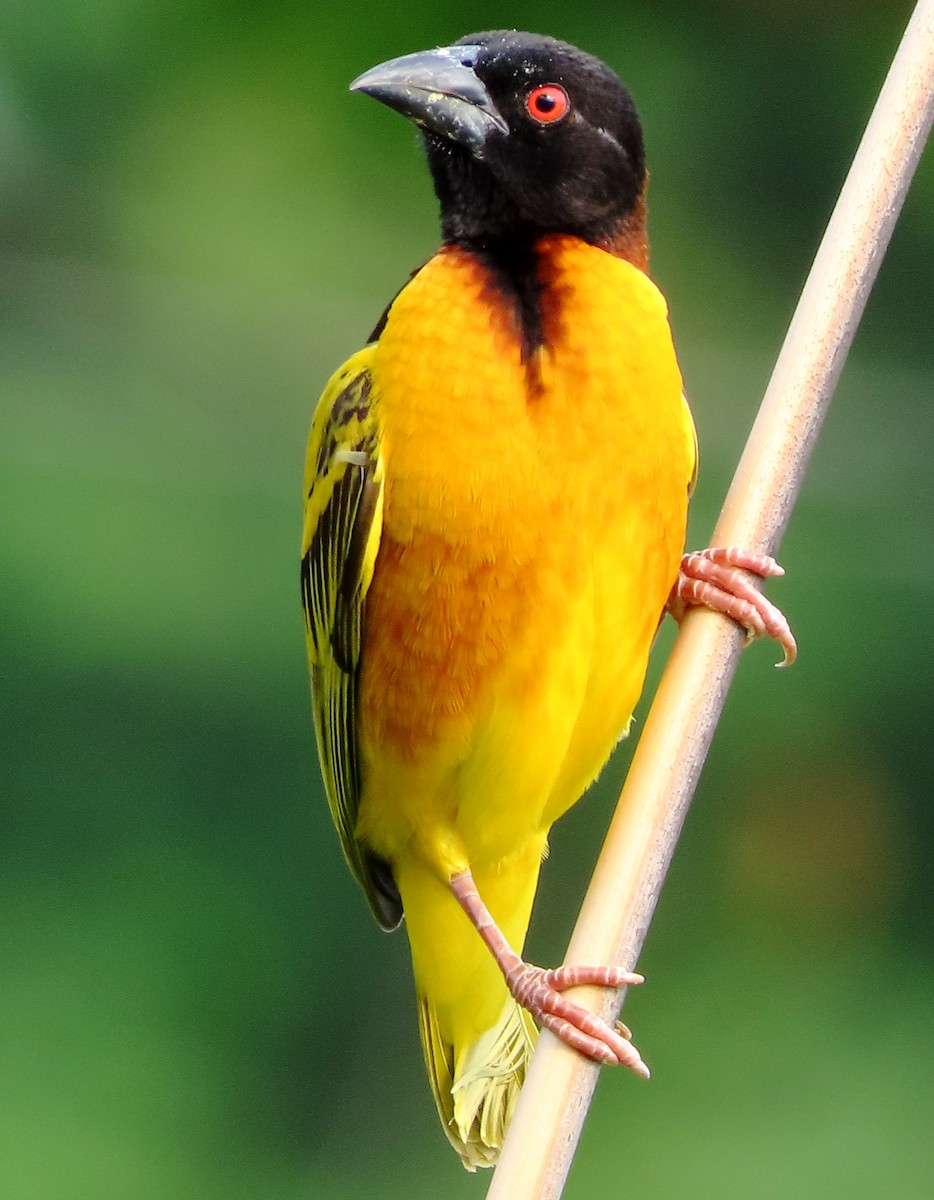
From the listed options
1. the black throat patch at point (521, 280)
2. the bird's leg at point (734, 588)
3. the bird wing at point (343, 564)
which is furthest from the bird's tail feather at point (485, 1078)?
the black throat patch at point (521, 280)

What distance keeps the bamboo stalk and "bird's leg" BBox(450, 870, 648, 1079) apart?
16 millimetres

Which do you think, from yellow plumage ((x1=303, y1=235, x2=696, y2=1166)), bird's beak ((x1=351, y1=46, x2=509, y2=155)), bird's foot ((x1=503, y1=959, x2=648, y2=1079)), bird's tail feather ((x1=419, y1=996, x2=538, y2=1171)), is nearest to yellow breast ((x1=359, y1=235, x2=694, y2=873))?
yellow plumage ((x1=303, y1=235, x2=696, y2=1166))

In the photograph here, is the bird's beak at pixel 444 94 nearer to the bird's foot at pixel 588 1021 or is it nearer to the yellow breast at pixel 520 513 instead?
the yellow breast at pixel 520 513

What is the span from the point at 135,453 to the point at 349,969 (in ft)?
4.04

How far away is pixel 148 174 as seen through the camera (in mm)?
4102

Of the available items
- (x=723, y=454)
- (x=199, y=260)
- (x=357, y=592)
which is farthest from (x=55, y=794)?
(x=357, y=592)

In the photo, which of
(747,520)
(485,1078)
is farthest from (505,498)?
(485,1078)

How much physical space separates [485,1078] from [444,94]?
1277 mm

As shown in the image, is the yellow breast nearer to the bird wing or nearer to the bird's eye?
the bird wing

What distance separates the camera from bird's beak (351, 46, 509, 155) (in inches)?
71.8

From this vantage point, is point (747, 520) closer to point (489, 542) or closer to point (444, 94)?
point (489, 542)

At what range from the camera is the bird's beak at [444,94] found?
5.98ft

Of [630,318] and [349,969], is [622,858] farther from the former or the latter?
[349,969]

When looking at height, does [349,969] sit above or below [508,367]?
below
